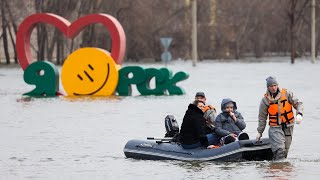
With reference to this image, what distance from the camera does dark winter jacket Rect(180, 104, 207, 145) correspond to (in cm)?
1731

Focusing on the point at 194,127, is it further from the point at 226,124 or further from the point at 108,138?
the point at 108,138

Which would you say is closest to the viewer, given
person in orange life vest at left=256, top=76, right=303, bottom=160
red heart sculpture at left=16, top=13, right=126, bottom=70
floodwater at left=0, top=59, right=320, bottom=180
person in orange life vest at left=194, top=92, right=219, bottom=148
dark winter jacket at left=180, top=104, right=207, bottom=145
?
floodwater at left=0, top=59, right=320, bottom=180

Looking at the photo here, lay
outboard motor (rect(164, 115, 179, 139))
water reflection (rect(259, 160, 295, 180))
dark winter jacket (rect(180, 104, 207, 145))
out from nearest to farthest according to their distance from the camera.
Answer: water reflection (rect(259, 160, 295, 180)) < dark winter jacket (rect(180, 104, 207, 145)) < outboard motor (rect(164, 115, 179, 139))

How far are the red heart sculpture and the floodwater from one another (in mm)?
1864

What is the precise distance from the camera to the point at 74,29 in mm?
39500

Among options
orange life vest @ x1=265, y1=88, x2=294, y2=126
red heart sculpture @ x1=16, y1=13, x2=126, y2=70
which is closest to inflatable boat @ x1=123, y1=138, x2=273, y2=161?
orange life vest @ x1=265, y1=88, x2=294, y2=126

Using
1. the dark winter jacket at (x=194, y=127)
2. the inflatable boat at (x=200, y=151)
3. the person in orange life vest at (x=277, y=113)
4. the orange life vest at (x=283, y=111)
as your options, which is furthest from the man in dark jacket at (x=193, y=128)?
the orange life vest at (x=283, y=111)

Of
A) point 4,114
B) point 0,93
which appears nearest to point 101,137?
point 4,114

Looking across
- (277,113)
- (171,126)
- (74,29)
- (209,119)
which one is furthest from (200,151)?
(74,29)

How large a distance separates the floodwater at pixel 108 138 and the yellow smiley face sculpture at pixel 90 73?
111cm

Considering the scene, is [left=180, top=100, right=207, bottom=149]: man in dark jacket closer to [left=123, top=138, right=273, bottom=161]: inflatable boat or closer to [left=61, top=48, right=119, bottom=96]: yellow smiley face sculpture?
[left=123, top=138, right=273, bottom=161]: inflatable boat

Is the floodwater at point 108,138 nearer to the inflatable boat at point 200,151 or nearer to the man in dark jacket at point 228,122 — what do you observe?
the inflatable boat at point 200,151

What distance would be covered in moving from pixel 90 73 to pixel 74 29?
2604 mm

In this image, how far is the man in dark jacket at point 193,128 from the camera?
17312 mm
